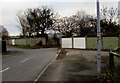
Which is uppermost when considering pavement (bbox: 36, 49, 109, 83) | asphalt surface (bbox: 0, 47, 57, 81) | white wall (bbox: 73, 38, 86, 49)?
white wall (bbox: 73, 38, 86, 49)

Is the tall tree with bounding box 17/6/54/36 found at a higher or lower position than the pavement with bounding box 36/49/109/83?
higher


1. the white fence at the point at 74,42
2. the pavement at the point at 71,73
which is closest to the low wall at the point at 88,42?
the white fence at the point at 74,42

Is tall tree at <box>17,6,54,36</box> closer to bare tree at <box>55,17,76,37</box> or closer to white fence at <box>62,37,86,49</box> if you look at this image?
bare tree at <box>55,17,76,37</box>

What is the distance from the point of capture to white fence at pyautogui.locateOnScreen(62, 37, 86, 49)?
1742 inches

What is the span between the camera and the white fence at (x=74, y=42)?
1742 inches

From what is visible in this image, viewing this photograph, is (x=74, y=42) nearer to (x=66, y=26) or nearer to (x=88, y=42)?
(x=88, y=42)

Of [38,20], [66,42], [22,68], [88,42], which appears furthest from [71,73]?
[38,20]

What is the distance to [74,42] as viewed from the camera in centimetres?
4716

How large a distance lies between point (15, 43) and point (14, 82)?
72.7m

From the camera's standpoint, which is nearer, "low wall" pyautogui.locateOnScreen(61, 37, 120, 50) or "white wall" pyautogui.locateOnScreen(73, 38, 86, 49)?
"low wall" pyautogui.locateOnScreen(61, 37, 120, 50)

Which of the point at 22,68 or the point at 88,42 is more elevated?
the point at 88,42

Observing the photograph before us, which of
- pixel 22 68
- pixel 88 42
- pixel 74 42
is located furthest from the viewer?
pixel 74 42

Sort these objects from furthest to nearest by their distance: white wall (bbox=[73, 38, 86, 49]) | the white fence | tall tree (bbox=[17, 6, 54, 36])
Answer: tall tree (bbox=[17, 6, 54, 36]) < the white fence < white wall (bbox=[73, 38, 86, 49])

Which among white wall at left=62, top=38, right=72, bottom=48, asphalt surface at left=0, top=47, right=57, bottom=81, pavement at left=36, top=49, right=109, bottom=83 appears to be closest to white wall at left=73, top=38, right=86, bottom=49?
white wall at left=62, top=38, right=72, bottom=48
